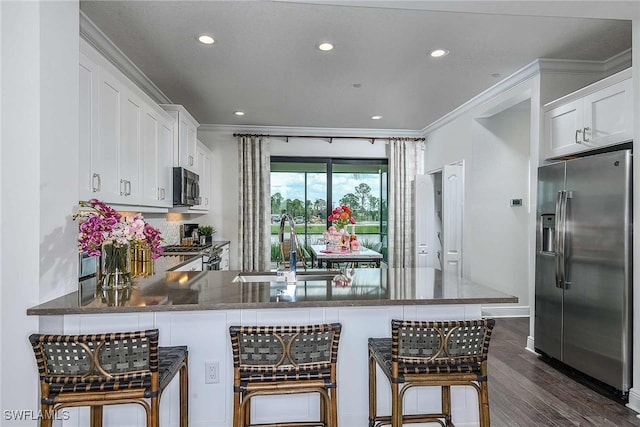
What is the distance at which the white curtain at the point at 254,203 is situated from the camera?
6246 mm

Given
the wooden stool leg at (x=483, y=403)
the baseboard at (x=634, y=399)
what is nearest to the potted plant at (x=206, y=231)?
the wooden stool leg at (x=483, y=403)

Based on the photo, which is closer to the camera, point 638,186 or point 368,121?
point 638,186

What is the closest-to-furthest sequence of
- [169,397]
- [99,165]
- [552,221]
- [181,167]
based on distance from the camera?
[169,397] < [99,165] < [552,221] < [181,167]

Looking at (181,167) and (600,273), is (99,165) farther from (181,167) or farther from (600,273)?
(600,273)

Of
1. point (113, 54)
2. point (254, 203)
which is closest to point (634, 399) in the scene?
point (113, 54)

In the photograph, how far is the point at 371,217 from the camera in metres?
6.95

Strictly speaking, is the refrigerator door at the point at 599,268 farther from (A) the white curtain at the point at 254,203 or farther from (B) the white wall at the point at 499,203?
(A) the white curtain at the point at 254,203

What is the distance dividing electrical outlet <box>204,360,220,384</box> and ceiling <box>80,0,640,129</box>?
2137mm

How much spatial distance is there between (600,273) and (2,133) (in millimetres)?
3818

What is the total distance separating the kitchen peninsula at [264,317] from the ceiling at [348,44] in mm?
1654

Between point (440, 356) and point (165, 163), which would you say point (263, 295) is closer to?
point (440, 356)

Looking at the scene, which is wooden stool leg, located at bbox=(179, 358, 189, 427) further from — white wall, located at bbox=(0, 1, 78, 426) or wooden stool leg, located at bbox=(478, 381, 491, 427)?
wooden stool leg, located at bbox=(478, 381, 491, 427)

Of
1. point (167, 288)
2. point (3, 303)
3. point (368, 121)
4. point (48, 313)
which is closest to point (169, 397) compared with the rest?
point (167, 288)

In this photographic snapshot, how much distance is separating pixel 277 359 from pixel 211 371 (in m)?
0.62
